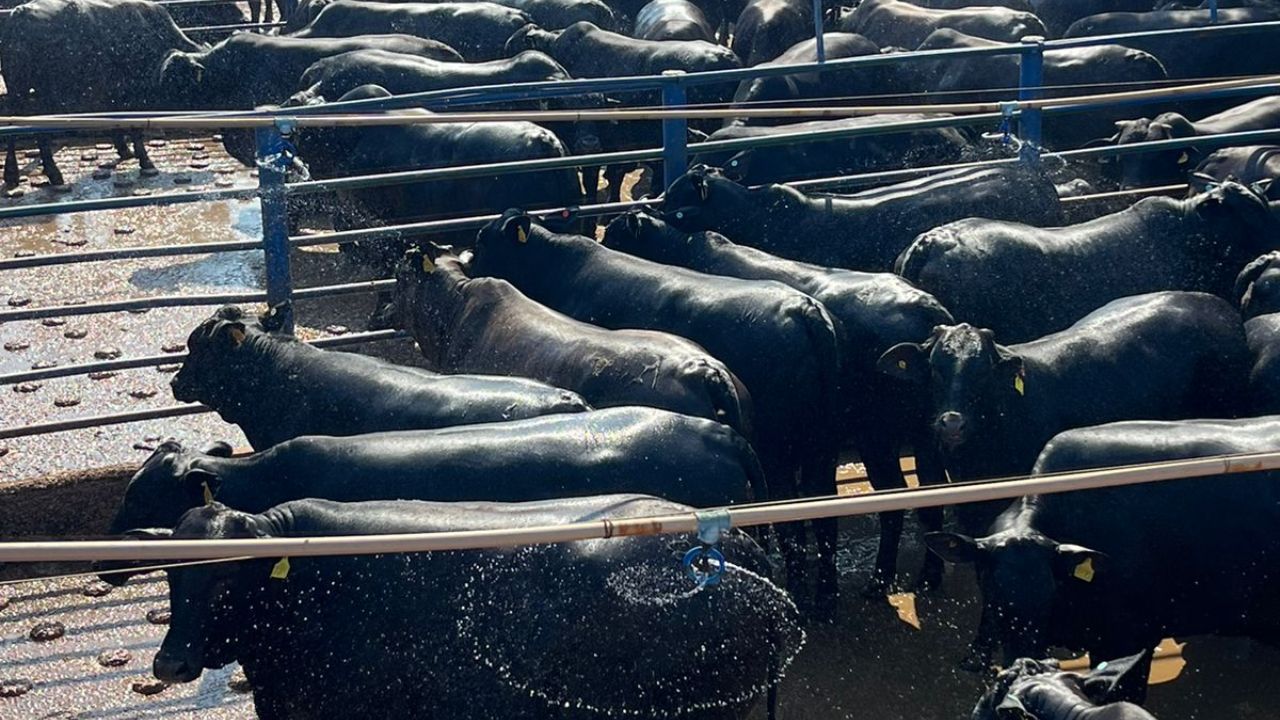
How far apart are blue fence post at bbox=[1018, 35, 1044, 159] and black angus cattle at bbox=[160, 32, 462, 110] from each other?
5.53 meters

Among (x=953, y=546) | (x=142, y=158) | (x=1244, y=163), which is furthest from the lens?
(x=142, y=158)

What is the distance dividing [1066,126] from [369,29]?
240 inches

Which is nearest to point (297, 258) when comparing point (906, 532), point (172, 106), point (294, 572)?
point (172, 106)

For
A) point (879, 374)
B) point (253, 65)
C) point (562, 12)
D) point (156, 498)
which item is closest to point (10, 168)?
point (253, 65)

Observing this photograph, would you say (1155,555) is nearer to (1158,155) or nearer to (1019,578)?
(1019,578)

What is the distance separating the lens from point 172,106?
13172 millimetres

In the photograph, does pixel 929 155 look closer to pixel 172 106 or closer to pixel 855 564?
pixel 855 564

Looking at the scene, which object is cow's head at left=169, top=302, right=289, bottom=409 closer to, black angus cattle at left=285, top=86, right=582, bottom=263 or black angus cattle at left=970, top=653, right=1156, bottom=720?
black angus cattle at left=285, top=86, right=582, bottom=263

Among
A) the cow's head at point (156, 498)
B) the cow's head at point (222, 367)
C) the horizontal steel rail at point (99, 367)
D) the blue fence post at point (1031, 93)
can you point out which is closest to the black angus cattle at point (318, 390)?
the cow's head at point (222, 367)

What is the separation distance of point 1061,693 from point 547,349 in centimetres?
290

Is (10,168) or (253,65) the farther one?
(253,65)

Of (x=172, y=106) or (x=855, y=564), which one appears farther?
(x=172, y=106)

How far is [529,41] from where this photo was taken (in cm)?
1340

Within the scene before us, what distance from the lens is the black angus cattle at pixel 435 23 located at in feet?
46.3
